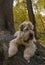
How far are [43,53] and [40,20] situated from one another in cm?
1140

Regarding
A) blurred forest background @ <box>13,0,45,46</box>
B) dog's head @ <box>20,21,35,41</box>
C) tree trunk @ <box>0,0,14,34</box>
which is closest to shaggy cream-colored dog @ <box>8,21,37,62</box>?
dog's head @ <box>20,21,35,41</box>

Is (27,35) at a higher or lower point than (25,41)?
higher

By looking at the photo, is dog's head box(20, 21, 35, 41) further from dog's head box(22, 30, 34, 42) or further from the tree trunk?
the tree trunk

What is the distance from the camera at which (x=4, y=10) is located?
927 cm

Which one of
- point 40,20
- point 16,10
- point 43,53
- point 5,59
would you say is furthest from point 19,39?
point 40,20

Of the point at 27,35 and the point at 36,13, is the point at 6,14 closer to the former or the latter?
the point at 27,35

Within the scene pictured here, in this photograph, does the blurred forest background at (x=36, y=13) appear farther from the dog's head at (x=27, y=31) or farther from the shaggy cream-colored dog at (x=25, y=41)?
the dog's head at (x=27, y=31)

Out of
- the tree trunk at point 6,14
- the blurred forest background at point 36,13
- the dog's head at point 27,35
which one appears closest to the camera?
the dog's head at point 27,35

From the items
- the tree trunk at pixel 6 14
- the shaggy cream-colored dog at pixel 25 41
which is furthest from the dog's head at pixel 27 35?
the tree trunk at pixel 6 14

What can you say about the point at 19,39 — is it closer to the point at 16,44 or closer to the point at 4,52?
the point at 16,44

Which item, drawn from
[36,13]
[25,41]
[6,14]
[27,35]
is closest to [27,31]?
[27,35]

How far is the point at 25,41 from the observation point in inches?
194

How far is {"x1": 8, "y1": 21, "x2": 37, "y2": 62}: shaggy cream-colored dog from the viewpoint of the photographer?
4688mm

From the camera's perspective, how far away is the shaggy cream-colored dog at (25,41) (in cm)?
469
